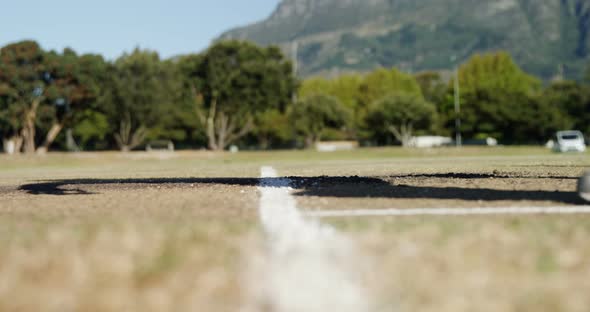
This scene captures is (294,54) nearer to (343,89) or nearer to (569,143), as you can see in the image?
(569,143)

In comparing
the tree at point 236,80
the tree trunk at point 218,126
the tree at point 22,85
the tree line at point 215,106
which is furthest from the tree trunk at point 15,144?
the tree trunk at point 218,126

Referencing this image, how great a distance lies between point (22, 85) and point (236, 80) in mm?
18502

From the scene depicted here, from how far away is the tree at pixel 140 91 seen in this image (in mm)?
65250

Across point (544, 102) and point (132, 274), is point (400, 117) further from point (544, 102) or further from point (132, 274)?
point (132, 274)

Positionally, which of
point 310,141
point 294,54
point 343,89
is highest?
point 294,54

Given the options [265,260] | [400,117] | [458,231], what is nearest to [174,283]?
[265,260]

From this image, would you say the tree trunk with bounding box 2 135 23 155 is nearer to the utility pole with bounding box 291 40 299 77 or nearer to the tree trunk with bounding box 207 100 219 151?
the tree trunk with bounding box 207 100 219 151

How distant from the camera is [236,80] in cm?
6769

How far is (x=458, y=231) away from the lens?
6.88 metres

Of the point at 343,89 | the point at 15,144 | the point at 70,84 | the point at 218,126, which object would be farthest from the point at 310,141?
the point at 15,144

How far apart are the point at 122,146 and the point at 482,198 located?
6322cm

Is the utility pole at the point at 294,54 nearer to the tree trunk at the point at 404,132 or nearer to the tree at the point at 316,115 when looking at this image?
the tree at the point at 316,115

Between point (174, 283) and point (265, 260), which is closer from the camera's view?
point (174, 283)

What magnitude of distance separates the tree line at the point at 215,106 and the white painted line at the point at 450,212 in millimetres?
56784
